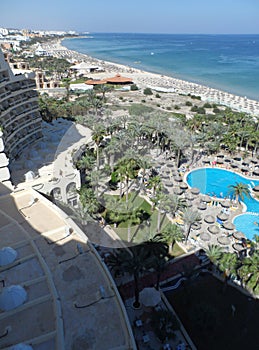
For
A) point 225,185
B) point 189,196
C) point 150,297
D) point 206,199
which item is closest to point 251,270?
point 150,297

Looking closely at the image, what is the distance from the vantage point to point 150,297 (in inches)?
880

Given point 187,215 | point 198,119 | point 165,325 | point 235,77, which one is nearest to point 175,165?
point 198,119

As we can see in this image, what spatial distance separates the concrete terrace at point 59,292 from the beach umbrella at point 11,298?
26 centimetres

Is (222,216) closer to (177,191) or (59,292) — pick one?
(177,191)

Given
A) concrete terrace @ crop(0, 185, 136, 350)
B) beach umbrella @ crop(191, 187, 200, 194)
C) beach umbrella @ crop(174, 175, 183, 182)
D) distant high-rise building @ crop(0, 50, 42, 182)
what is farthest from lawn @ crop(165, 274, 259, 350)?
distant high-rise building @ crop(0, 50, 42, 182)

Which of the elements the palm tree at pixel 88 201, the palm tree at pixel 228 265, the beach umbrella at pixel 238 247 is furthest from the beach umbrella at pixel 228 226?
the palm tree at pixel 88 201

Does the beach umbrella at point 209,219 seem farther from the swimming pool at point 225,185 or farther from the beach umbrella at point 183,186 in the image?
the beach umbrella at point 183,186

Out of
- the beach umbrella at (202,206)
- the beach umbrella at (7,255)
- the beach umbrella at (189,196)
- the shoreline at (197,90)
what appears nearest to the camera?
the beach umbrella at (7,255)

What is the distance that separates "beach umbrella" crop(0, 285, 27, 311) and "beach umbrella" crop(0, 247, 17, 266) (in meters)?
2.64

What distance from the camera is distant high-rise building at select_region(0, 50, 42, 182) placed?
121 feet

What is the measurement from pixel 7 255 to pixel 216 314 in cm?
1548

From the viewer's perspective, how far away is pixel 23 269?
18344mm

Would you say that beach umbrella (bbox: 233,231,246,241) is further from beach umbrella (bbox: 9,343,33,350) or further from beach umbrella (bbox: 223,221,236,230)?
beach umbrella (bbox: 9,343,33,350)

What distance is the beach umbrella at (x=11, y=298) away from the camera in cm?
1570
